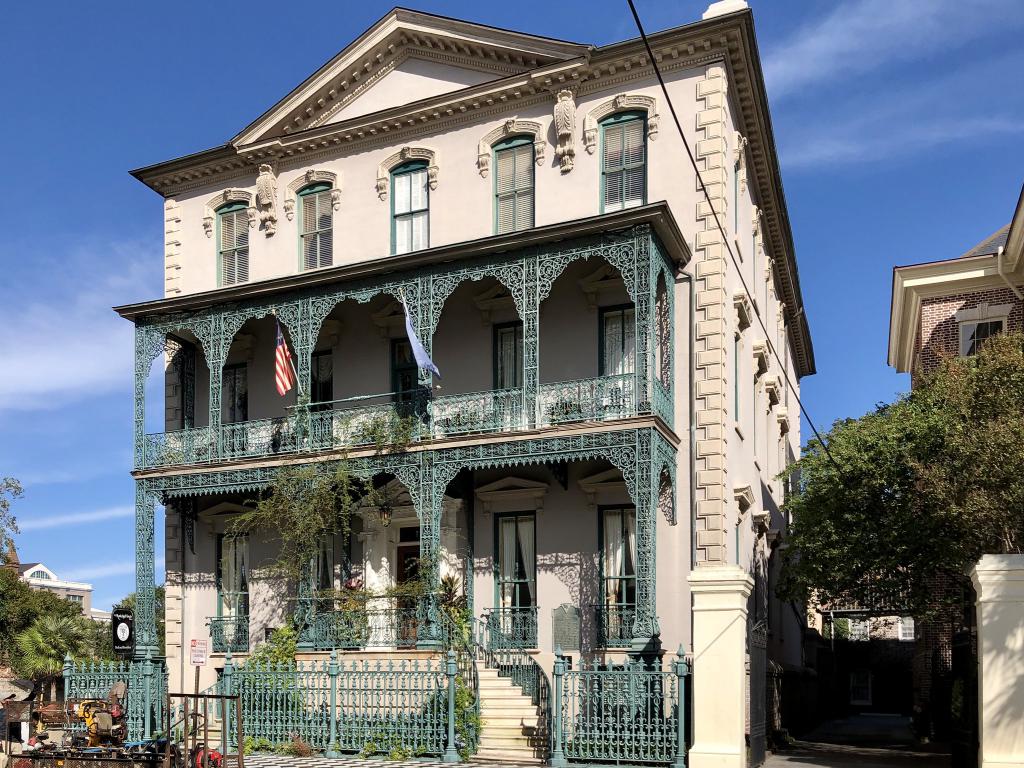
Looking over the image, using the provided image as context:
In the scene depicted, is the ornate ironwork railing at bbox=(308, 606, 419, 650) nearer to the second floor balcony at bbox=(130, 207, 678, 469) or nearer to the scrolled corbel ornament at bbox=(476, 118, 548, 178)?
the second floor balcony at bbox=(130, 207, 678, 469)

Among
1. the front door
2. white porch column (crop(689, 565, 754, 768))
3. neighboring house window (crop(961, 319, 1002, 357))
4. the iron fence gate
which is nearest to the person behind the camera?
white porch column (crop(689, 565, 754, 768))

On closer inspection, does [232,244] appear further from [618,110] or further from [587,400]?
[587,400]

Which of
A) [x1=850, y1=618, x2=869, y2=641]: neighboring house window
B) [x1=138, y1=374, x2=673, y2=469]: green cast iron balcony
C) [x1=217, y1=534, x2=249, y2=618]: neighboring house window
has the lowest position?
[x1=850, y1=618, x2=869, y2=641]: neighboring house window

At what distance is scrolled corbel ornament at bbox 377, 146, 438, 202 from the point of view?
24109 millimetres

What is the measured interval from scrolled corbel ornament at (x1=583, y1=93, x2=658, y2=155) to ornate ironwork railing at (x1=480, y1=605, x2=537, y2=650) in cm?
890

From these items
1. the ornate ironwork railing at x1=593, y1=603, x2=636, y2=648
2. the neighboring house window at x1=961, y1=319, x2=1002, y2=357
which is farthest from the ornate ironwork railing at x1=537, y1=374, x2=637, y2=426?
the neighboring house window at x1=961, y1=319, x2=1002, y2=357

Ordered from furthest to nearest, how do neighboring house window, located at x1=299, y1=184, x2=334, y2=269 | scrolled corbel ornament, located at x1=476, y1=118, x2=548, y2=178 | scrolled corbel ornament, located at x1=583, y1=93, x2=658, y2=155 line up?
1. neighboring house window, located at x1=299, y1=184, x2=334, y2=269
2. scrolled corbel ornament, located at x1=476, y1=118, x2=548, y2=178
3. scrolled corbel ornament, located at x1=583, y1=93, x2=658, y2=155

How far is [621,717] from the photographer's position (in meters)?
17.0

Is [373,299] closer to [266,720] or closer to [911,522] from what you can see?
[266,720]

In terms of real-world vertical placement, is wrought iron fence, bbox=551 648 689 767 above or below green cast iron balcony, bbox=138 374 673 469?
below

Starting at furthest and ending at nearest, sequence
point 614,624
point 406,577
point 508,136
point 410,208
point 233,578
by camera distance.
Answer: point 233,578, point 410,208, point 406,577, point 508,136, point 614,624

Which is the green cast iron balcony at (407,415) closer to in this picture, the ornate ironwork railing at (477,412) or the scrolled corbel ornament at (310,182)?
the ornate ironwork railing at (477,412)

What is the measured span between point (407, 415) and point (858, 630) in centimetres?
4760

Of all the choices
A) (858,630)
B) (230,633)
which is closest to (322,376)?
(230,633)
